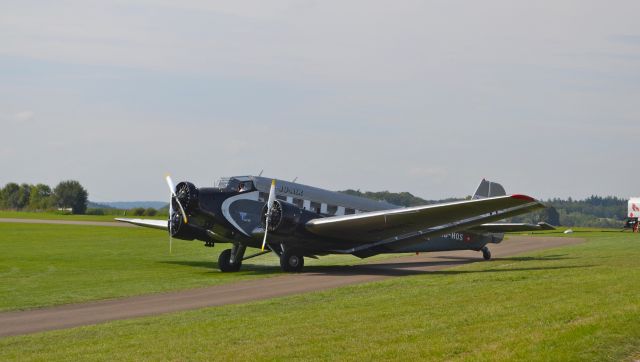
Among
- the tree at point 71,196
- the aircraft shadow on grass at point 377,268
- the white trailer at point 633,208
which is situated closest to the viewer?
the aircraft shadow on grass at point 377,268

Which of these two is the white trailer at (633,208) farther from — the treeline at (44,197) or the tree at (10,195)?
the tree at (10,195)

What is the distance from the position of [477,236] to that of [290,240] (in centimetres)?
1010

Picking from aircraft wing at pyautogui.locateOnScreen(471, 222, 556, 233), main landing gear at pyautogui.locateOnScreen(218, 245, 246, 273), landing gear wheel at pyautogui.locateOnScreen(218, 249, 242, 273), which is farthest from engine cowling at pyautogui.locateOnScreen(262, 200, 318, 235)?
aircraft wing at pyautogui.locateOnScreen(471, 222, 556, 233)

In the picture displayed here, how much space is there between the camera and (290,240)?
1166 inches

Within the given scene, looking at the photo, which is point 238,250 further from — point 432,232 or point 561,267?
point 561,267

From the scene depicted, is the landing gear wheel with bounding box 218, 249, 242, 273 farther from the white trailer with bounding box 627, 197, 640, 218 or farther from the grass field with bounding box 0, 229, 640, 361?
the white trailer with bounding box 627, 197, 640, 218

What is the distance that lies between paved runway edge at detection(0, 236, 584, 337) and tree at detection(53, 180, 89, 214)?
11686cm

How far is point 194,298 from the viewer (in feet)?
73.5

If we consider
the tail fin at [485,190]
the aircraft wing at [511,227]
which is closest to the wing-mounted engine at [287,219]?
the aircraft wing at [511,227]

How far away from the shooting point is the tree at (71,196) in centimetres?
14188

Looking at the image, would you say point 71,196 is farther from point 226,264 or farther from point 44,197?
point 226,264

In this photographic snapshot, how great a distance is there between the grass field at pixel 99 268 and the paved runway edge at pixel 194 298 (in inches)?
46.4

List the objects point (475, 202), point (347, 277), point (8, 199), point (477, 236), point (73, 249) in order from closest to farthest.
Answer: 1. point (475, 202)
2. point (347, 277)
3. point (477, 236)
4. point (73, 249)
5. point (8, 199)

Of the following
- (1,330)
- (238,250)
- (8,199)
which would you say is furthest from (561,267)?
(8,199)
